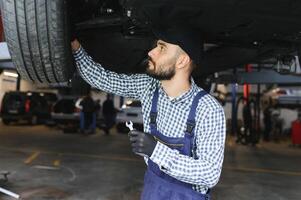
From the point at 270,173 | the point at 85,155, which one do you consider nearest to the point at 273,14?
the point at 270,173

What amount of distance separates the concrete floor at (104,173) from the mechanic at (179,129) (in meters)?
3.30

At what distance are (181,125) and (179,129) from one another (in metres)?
0.02

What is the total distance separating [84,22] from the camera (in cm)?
291

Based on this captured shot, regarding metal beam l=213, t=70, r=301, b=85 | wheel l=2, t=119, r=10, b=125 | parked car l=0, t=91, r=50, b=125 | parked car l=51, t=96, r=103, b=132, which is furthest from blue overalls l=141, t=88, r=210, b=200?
wheel l=2, t=119, r=10, b=125

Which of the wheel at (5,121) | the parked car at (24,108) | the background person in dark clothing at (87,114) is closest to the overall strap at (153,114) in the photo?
the background person in dark clothing at (87,114)

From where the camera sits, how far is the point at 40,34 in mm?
2354

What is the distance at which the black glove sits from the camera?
1.87 metres

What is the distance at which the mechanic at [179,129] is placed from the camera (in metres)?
1.88

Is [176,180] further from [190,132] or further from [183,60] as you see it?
[183,60]

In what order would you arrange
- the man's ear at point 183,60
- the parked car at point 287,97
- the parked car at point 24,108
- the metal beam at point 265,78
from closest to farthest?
the man's ear at point 183,60 → the metal beam at point 265,78 → the parked car at point 287,97 → the parked car at point 24,108

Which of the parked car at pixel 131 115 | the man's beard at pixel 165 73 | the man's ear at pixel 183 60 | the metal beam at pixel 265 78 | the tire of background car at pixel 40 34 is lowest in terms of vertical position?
the parked car at pixel 131 115

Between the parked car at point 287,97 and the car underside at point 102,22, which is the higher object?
the car underside at point 102,22

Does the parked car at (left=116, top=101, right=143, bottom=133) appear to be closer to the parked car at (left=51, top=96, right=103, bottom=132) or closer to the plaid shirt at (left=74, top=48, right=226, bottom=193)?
the parked car at (left=51, top=96, right=103, bottom=132)

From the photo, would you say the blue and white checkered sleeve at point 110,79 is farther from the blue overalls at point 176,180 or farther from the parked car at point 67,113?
the parked car at point 67,113
